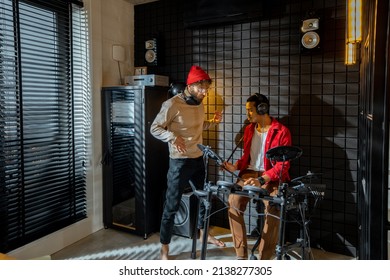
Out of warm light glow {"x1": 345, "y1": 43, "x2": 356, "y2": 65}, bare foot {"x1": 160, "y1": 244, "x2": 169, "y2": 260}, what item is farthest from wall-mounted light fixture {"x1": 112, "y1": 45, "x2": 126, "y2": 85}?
warm light glow {"x1": 345, "y1": 43, "x2": 356, "y2": 65}

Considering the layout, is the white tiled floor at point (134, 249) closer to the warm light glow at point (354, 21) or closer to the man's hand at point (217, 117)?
the man's hand at point (217, 117)

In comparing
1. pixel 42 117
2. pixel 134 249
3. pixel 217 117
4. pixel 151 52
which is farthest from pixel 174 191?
pixel 151 52

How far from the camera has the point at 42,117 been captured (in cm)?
238

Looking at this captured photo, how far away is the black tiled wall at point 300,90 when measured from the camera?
2.38 meters

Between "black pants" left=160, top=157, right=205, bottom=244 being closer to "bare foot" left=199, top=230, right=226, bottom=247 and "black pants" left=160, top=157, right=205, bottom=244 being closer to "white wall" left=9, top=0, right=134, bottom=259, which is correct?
"bare foot" left=199, top=230, right=226, bottom=247

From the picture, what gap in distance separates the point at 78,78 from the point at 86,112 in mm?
293

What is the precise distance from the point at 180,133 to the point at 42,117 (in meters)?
1.05

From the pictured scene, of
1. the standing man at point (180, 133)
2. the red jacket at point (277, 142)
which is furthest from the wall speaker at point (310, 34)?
the standing man at point (180, 133)

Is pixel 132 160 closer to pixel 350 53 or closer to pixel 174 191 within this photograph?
pixel 174 191

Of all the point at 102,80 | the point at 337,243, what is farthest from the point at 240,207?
the point at 102,80

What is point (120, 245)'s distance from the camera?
2584 mm

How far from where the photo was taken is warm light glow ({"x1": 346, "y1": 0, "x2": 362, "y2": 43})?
1675 mm
